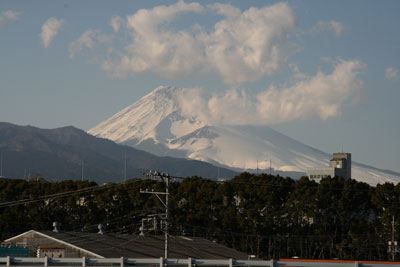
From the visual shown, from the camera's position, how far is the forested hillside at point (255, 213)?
419 feet

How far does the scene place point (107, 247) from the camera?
8300 cm

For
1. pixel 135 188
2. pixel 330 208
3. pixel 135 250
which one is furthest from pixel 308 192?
pixel 135 250

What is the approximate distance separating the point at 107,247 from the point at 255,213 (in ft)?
164

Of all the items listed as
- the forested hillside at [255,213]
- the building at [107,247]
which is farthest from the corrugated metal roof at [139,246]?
the forested hillside at [255,213]

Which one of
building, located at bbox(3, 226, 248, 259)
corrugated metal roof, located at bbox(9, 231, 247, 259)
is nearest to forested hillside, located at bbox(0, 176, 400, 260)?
corrugated metal roof, located at bbox(9, 231, 247, 259)

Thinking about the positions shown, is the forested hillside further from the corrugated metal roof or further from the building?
the building

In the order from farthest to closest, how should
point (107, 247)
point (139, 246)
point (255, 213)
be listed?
point (255, 213) < point (139, 246) < point (107, 247)

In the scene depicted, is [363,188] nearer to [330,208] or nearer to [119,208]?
[330,208]

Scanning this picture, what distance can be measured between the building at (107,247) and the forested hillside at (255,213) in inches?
1386

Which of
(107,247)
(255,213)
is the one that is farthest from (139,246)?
(255,213)

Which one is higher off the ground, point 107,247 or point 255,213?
point 255,213

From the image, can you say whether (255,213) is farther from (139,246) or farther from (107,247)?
(107,247)

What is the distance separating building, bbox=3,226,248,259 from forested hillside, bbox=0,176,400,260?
35.2m

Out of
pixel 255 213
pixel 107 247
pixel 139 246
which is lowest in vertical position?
pixel 107 247
